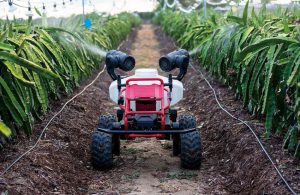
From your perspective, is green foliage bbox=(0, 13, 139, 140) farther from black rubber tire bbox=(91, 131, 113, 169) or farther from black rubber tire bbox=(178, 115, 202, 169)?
black rubber tire bbox=(178, 115, 202, 169)

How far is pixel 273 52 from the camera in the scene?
16.1 ft

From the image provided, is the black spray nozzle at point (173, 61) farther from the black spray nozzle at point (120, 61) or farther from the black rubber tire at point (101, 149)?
the black rubber tire at point (101, 149)

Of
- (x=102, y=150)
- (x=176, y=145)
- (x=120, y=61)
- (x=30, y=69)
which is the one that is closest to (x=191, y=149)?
(x=176, y=145)

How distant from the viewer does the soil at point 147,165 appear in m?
4.40

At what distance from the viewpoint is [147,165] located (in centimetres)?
552

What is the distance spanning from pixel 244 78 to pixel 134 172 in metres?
1.66

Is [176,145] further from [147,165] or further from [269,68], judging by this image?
[269,68]

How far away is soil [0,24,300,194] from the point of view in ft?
14.4

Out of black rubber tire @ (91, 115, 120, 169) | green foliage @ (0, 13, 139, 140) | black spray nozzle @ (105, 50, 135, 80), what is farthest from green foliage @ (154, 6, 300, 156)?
green foliage @ (0, 13, 139, 140)

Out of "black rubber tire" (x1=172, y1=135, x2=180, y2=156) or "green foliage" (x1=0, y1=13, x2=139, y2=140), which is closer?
"green foliage" (x1=0, y1=13, x2=139, y2=140)

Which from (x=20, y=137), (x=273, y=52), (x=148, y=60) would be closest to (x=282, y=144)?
(x=273, y=52)

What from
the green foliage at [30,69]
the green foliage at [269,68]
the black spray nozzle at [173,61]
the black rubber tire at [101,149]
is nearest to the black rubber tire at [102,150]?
the black rubber tire at [101,149]

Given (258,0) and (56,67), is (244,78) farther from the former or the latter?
(258,0)

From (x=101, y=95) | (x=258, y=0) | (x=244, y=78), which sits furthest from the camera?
(x=258, y=0)
